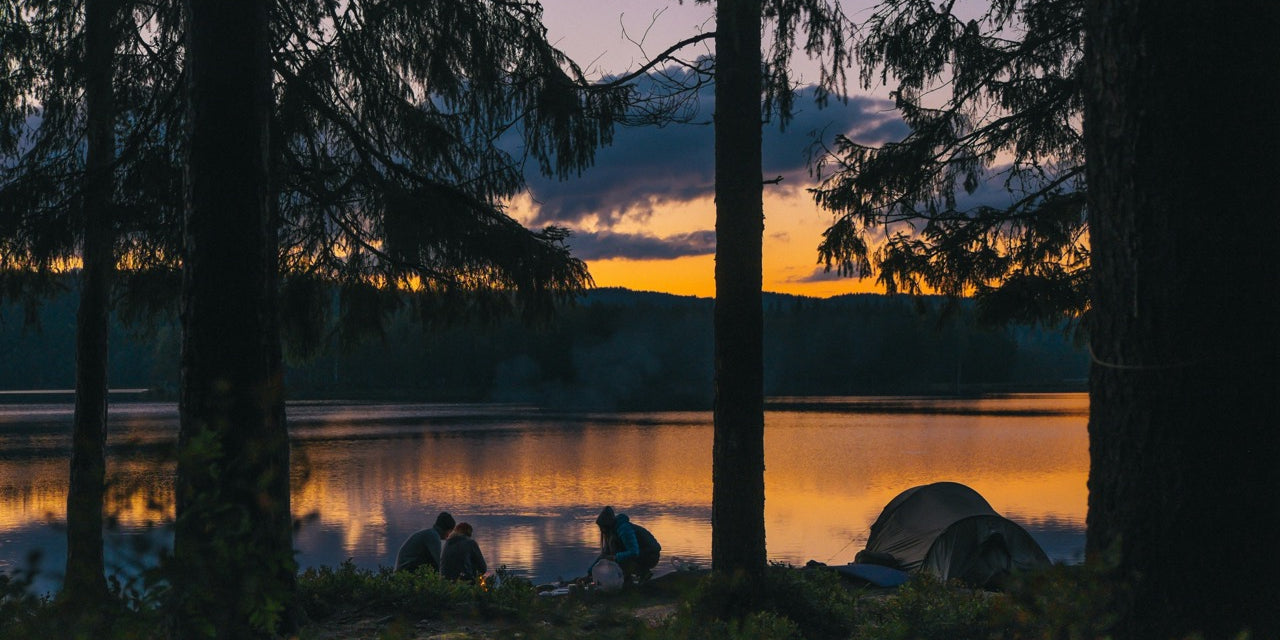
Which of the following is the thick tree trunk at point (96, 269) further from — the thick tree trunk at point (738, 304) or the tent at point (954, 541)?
the tent at point (954, 541)

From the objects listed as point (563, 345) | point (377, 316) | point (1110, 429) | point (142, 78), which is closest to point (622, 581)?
point (377, 316)

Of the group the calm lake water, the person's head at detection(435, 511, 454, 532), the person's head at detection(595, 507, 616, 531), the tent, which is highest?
the person's head at detection(595, 507, 616, 531)

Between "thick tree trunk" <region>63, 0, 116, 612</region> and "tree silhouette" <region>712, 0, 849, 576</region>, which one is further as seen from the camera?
"thick tree trunk" <region>63, 0, 116, 612</region>

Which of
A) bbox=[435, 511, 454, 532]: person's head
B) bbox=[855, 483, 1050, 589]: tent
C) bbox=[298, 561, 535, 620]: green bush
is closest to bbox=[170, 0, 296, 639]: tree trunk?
bbox=[298, 561, 535, 620]: green bush

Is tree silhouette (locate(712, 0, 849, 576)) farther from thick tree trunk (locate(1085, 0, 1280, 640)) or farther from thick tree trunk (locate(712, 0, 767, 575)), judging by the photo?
thick tree trunk (locate(1085, 0, 1280, 640))

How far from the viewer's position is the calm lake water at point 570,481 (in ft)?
62.4

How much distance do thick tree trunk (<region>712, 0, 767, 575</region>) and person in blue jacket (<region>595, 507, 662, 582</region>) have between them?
322cm

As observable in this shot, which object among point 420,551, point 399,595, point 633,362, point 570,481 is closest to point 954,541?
point 420,551

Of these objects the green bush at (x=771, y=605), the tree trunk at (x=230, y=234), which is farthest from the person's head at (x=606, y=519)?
the tree trunk at (x=230, y=234)

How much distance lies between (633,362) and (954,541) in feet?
318

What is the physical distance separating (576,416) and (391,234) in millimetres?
→ 64348

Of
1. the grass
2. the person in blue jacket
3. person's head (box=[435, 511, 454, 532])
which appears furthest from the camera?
person's head (box=[435, 511, 454, 532])

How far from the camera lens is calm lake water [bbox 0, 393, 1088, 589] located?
62.4 feet

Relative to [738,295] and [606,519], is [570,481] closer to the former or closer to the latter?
[606,519]
